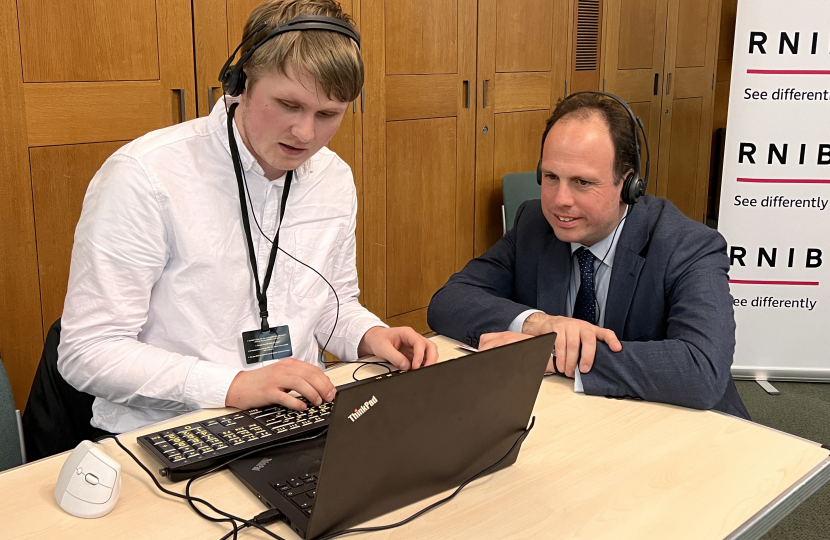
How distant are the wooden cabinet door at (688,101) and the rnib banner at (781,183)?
2.10 m

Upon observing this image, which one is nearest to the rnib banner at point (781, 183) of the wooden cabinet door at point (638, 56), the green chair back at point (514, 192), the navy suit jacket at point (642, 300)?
the green chair back at point (514, 192)

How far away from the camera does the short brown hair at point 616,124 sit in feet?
6.04

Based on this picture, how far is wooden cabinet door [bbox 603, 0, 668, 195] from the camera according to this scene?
482 centimetres

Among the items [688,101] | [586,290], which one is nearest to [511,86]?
[688,101]

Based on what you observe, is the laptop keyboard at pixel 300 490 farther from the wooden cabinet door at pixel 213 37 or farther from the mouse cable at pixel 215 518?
the wooden cabinet door at pixel 213 37

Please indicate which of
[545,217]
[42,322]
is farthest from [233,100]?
[42,322]

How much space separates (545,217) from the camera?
1.99 metres

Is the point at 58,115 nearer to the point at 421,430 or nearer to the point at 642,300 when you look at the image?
the point at 642,300

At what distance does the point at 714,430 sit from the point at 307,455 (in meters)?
0.72

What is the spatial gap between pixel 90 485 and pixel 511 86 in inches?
136

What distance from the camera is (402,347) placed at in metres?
1.66

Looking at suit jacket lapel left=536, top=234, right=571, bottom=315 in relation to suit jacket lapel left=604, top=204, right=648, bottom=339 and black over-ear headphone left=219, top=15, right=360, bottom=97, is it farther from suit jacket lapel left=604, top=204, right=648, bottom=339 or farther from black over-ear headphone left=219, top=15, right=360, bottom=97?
Result: black over-ear headphone left=219, top=15, right=360, bottom=97

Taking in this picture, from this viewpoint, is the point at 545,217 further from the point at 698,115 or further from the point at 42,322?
the point at 698,115

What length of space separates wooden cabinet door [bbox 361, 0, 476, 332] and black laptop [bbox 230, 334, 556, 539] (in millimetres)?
2426
